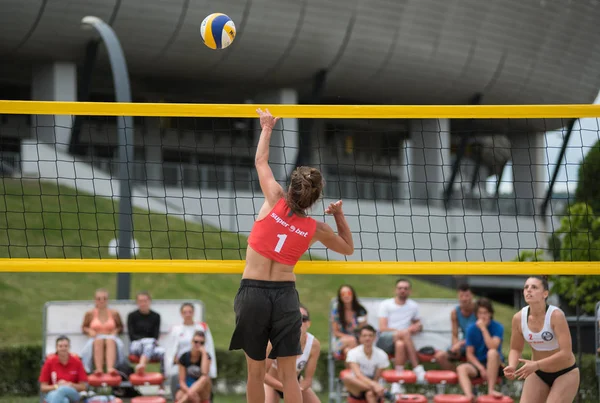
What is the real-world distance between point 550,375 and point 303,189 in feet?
7.62

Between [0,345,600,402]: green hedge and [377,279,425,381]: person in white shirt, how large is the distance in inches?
104

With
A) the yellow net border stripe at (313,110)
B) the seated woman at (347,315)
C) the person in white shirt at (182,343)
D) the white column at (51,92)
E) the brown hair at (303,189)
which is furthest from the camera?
the white column at (51,92)

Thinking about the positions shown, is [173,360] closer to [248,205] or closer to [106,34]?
[106,34]

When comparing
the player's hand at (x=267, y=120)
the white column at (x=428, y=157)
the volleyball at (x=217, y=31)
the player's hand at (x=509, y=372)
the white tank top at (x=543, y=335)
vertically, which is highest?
the white column at (x=428, y=157)

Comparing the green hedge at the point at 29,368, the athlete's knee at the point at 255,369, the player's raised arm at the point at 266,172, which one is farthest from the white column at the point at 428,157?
the athlete's knee at the point at 255,369

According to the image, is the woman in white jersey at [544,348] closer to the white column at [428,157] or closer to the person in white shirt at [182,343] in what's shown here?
the person in white shirt at [182,343]

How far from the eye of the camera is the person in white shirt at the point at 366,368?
949 centimetres

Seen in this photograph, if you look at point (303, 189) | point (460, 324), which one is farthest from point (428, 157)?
point (303, 189)

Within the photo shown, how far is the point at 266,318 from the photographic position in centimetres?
548

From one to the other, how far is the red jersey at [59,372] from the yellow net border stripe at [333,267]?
343 cm

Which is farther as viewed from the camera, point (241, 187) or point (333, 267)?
point (241, 187)

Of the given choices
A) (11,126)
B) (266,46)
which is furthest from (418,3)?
(11,126)

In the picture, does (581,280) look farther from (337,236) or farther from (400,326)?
(337,236)

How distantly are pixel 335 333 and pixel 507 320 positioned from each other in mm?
11539
